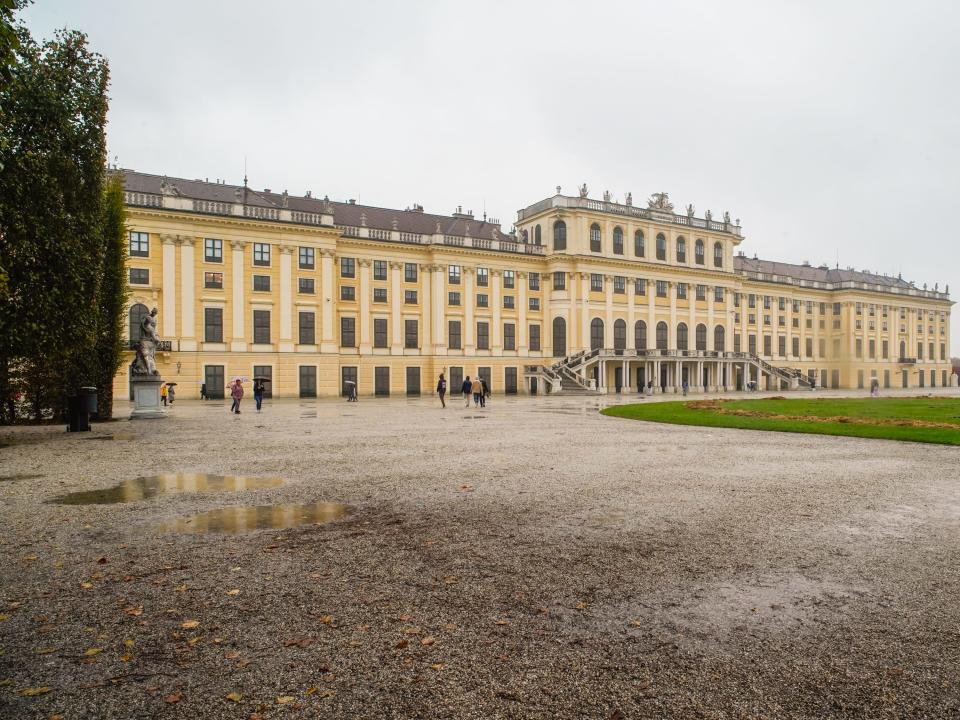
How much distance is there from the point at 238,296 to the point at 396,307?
1325 centimetres

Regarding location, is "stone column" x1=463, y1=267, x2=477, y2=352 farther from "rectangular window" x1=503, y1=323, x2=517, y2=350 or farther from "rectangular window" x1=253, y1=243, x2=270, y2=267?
"rectangular window" x1=253, y1=243, x2=270, y2=267

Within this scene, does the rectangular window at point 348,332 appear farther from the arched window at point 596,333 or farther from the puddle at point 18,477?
the puddle at point 18,477

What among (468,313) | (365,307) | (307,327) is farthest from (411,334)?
(307,327)

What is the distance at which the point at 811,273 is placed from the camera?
9294 cm

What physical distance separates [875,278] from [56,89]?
10718 centimetres

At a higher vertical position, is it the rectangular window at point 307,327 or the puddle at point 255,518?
the rectangular window at point 307,327

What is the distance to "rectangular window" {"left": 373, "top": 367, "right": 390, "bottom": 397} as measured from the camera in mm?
55031

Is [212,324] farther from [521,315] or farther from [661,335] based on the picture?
[661,335]

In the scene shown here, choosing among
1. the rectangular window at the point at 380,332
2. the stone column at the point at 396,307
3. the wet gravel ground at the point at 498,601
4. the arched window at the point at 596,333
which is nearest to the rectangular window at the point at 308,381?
the rectangular window at the point at 380,332

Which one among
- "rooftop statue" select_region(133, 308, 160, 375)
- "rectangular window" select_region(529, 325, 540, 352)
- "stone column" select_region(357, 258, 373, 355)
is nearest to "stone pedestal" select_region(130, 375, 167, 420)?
"rooftop statue" select_region(133, 308, 160, 375)

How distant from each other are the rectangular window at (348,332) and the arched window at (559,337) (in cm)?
1970

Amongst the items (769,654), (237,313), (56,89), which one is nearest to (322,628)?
(769,654)

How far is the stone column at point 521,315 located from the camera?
61.6 metres

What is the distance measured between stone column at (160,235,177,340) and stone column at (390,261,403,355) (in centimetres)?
1716
